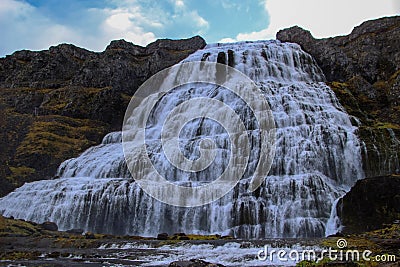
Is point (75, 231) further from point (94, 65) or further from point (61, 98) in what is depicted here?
point (94, 65)

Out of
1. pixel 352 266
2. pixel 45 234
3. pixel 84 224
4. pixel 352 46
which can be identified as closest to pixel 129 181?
pixel 84 224

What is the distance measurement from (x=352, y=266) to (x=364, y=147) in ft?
72.8

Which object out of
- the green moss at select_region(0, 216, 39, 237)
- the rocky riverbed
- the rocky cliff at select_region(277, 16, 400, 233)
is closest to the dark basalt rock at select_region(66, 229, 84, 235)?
the green moss at select_region(0, 216, 39, 237)

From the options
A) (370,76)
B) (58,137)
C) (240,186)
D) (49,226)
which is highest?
(370,76)

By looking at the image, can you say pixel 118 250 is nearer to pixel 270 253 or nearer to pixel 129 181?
pixel 270 253

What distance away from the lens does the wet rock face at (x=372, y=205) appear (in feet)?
74.3

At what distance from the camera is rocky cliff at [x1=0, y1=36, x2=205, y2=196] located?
44156 mm

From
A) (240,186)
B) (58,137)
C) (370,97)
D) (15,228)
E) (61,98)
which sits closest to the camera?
(15,228)

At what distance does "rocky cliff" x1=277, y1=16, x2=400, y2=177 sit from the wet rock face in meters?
7.28

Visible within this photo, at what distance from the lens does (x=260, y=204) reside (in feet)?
90.2

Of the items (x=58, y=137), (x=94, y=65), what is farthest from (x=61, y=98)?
(x=58, y=137)

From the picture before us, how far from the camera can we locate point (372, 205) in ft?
76.1

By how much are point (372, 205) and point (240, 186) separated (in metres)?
8.90

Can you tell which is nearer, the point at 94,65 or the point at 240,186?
the point at 240,186
